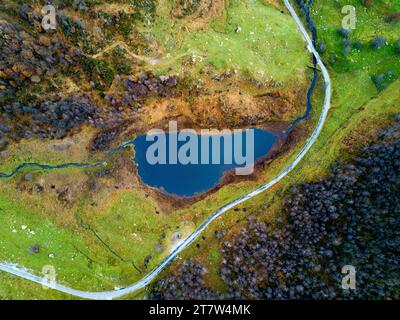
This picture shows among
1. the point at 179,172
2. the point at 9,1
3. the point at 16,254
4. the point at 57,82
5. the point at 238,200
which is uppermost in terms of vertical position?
the point at 9,1

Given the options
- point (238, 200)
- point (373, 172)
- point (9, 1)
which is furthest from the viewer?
point (238, 200)

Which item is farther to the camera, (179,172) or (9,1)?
(179,172)

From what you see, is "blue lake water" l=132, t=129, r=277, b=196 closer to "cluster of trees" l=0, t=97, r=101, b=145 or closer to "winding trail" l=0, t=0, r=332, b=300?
"winding trail" l=0, t=0, r=332, b=300

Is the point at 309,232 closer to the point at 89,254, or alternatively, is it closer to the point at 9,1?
the point at 89,254

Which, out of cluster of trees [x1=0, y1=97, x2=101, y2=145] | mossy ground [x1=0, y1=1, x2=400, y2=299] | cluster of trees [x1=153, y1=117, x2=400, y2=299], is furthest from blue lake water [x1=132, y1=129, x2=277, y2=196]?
cluster of trees [x1=0, y1=97, x2=101, y2=145]

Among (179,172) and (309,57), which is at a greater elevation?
(309,57)

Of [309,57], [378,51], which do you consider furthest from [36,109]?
[378,51]

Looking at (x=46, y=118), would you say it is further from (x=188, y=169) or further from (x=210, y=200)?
(x=210, y=200)

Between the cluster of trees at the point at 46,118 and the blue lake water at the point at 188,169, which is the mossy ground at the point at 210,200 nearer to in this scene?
the blue lake water at the point at 188,169
